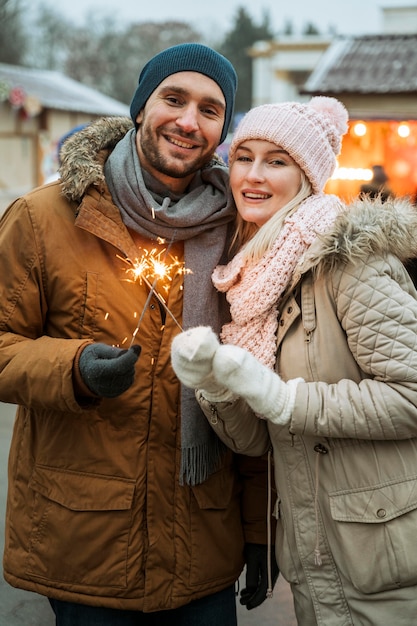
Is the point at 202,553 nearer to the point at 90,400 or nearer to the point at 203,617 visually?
the point at 203,617

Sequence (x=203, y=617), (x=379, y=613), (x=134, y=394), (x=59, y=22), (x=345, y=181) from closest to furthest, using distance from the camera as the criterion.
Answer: (x=379, y=613) < (x=134, y=394) < (x=203, y=617) < (x=345, y=181) < (x=59, y=22)

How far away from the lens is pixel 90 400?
6.95 ft

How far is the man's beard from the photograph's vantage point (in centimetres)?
236

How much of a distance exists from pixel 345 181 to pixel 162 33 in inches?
1465

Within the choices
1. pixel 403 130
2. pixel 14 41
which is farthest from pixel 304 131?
pixel 14 41

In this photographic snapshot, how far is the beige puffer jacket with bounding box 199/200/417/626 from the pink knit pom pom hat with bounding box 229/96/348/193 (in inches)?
10.6

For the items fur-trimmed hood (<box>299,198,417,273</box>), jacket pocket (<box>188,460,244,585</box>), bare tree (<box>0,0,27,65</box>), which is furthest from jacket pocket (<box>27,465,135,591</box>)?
bare tree (<box>0,0,27,65</box>)

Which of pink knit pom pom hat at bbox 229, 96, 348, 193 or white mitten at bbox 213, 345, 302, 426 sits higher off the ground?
pink knit pom pom hat at bbox 229, 96, 348, 193

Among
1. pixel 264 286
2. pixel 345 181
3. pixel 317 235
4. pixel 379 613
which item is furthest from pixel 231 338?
pixel 345 181

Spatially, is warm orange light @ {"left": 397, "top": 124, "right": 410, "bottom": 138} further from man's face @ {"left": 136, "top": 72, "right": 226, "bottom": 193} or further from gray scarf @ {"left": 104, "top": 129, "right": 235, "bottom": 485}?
gray scarf @ {"left": 104, "top": 129, "right": 235, "bottom": 485}

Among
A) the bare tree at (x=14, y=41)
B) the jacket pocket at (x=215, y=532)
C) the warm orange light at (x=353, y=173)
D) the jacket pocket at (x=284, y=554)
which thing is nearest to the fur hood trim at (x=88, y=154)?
the jacket pocket at (x=215, y=532)

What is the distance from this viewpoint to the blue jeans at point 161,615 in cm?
226

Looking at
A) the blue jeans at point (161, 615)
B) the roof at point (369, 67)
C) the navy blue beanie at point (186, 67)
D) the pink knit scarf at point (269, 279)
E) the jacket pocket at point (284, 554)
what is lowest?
the blue jeans at point (161, 615)

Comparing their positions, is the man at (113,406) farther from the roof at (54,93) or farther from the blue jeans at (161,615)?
the roof at (54,93)
